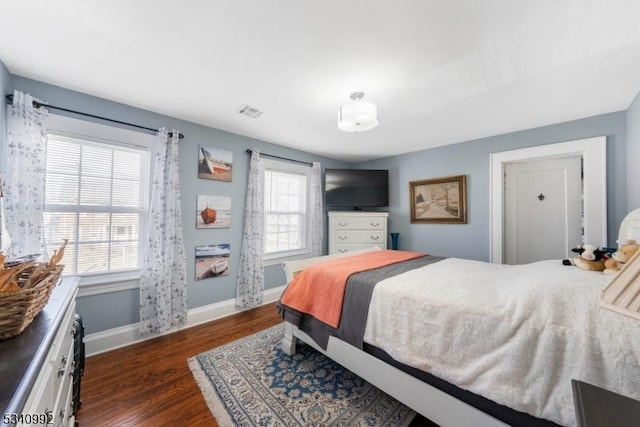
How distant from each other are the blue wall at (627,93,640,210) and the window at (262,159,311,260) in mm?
3468

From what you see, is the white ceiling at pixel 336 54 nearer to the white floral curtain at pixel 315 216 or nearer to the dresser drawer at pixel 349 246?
the white floral curtain at pixel 315 216

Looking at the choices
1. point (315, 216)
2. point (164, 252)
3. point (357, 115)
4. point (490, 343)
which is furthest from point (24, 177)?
point (490, 343)

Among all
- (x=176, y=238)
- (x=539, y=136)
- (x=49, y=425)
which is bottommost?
(x=49, y=425)

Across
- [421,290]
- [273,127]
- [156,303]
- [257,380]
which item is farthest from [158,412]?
[273,127]

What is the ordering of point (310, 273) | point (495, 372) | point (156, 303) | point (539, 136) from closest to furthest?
point (495, 372) < point (310, 273) < point (156, 303) < point (539, 136)

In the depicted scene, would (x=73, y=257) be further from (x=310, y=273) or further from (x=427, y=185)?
(x=427, y=185)

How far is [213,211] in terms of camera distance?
2939 millimetres

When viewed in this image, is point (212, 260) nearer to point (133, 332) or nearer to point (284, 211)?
point (133, 332)

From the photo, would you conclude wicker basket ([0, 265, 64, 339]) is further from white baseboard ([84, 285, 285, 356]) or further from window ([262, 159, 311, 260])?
window ([262, 159, 311, 260])

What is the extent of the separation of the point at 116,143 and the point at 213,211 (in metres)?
1.11

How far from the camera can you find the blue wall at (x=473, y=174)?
2379mm

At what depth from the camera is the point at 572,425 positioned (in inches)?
34.6

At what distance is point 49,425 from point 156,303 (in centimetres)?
179

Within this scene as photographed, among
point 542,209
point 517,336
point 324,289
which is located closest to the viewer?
point 517,336
